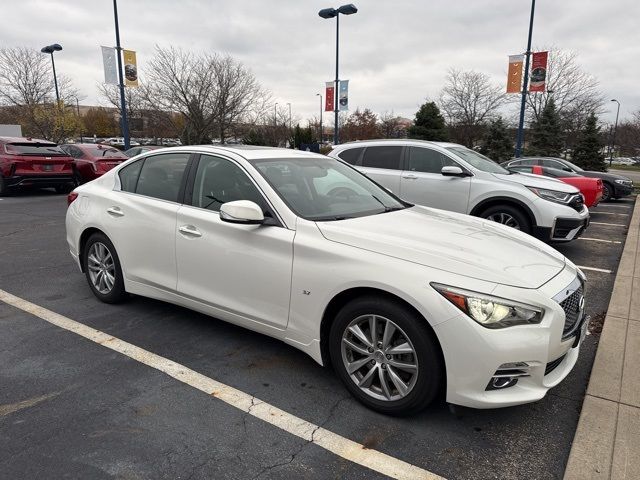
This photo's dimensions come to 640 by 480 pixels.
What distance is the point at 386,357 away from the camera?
8.95ft

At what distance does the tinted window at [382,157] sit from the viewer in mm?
8086

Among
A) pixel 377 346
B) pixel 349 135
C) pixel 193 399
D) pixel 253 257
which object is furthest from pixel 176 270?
pixel 349 135

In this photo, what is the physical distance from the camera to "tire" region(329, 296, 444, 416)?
2.55m

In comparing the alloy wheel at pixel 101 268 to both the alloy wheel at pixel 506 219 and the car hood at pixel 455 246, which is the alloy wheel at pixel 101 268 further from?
the alloy wheel at pixel 506 219

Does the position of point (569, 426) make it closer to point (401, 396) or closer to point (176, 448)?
point (401, 396)

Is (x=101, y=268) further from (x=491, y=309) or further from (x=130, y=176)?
(x=491, y=309)

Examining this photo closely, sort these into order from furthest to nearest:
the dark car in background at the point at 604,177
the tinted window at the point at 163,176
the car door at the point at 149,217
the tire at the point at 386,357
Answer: the dark car in background at the point at 604,177 → the tinted window at the point at 163,176 → the car door at the point at 149,217 → the tire at the point at 386,357

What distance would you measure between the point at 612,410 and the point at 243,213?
2.63m

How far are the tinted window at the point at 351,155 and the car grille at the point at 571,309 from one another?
19.4 feet

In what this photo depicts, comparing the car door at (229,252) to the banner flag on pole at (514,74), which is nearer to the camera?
the car door at (229,252)

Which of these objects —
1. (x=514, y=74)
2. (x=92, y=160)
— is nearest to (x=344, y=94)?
(x=514, y=74)

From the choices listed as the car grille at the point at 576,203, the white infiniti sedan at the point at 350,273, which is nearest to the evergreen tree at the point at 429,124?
the car grille at the point at 576,203

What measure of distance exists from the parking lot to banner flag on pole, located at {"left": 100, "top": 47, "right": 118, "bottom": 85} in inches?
704

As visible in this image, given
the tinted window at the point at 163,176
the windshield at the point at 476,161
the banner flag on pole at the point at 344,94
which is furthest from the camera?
the banner flag on pole at the point at 344,94
